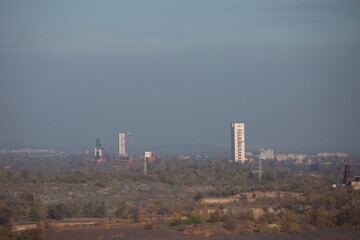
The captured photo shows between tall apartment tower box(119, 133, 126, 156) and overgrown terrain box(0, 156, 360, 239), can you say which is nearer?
overgrown terrain box(0, 156, 360, 239)

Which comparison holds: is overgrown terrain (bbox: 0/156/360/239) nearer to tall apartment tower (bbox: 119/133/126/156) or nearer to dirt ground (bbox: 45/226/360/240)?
dirt ground (bbox: 45/226/360/240)

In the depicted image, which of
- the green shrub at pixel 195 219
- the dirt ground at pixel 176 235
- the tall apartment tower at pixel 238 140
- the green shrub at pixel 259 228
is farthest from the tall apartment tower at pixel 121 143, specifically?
the green shrub at pixel 259 228

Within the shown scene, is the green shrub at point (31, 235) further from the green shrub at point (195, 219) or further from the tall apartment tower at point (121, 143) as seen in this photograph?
the tall apartment tower at point (121, 143)

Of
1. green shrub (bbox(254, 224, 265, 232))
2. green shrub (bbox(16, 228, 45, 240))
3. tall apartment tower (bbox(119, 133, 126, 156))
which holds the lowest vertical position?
green shrub (bbox(254, 224, 265, 232))

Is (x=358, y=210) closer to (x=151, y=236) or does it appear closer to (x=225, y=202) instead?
(x=151, y=236)

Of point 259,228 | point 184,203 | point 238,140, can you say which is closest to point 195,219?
point 259,228

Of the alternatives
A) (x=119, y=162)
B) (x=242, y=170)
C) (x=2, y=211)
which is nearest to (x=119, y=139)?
(x=119, y=162)

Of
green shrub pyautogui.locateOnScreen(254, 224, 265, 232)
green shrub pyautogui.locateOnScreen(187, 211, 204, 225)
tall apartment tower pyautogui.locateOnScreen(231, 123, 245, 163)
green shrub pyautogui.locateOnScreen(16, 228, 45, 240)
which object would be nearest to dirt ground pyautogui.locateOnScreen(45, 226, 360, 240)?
green shrub pyautogui.locateOnScreen(254, 224, 265, 232)
